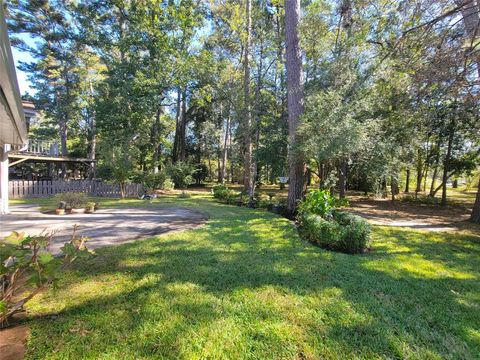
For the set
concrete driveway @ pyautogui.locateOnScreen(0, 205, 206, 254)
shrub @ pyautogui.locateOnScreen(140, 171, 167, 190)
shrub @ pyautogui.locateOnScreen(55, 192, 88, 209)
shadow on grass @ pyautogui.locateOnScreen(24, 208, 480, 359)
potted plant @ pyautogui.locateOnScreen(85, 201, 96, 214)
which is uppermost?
shrub @ pyautogui.locateOnScreen(140, 171, 167, 190)

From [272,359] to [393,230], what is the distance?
6267 millimetres

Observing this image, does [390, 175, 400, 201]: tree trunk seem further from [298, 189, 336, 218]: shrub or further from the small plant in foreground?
the small plant in foreground

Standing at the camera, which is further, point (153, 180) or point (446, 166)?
point (153, 180)

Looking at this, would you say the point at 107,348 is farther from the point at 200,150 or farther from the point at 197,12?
the point at 200,150

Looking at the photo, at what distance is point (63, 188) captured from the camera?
1335 cm

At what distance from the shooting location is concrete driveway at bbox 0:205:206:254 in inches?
188

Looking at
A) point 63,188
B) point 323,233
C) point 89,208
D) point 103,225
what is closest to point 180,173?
point 63,188

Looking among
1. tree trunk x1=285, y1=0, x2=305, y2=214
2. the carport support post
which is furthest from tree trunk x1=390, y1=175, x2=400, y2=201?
the carport support post

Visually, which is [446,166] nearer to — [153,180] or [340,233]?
[340,233]

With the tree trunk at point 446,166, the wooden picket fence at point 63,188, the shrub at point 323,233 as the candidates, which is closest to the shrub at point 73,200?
the wooden picket fence at point 63,188

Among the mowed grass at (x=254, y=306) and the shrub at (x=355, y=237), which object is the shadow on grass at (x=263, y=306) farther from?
the shrub at (x=355, y=237)

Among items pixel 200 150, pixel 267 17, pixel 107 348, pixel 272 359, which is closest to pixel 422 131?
pixel 267 17

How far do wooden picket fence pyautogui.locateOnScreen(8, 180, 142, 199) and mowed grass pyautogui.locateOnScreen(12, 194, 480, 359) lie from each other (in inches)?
431

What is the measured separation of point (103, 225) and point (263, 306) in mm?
4857
